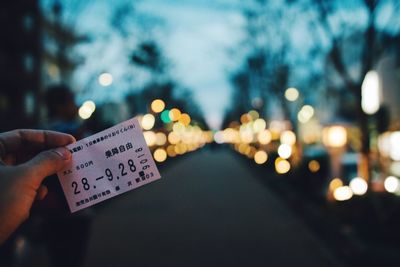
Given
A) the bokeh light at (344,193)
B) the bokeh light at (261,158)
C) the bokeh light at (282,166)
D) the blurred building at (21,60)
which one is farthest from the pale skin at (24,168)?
the bokeh light at (261,158)

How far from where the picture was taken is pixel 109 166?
2.10m

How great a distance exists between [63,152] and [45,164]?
0.57 feet

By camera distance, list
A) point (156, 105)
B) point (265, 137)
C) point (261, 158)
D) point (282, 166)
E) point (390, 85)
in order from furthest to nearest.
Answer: point (156, 105)
point (265, 137)
point (390, 85)
point (261, 158)
point (282, 166)

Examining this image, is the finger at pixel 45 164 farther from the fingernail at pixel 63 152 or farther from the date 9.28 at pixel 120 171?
the date 9.28 at pixel 120 171

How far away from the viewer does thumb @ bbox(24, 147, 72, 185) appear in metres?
1.78

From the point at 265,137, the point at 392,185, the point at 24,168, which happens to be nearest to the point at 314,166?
the point at 392,185

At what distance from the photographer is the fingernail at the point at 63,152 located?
2.00 m

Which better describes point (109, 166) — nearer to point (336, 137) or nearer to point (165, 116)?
point (336, 137)

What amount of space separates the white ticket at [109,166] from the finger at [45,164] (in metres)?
0.06

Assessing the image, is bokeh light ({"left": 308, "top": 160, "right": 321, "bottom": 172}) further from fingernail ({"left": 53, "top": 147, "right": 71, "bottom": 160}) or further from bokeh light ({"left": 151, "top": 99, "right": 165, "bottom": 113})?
bokeh light ({"left": 151, "top": 99, "right": 165, "bottom": 113})

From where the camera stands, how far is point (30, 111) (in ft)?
123

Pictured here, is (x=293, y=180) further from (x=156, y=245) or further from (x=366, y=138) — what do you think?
(x=156, y=245)

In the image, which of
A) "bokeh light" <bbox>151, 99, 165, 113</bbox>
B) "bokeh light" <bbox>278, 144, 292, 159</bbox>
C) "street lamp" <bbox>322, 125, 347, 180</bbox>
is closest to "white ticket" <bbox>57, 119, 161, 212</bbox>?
"street lamp" <bbox>322, 125, 347, 180</bbox>

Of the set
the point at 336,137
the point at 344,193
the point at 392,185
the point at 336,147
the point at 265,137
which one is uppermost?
the point at 265,137
